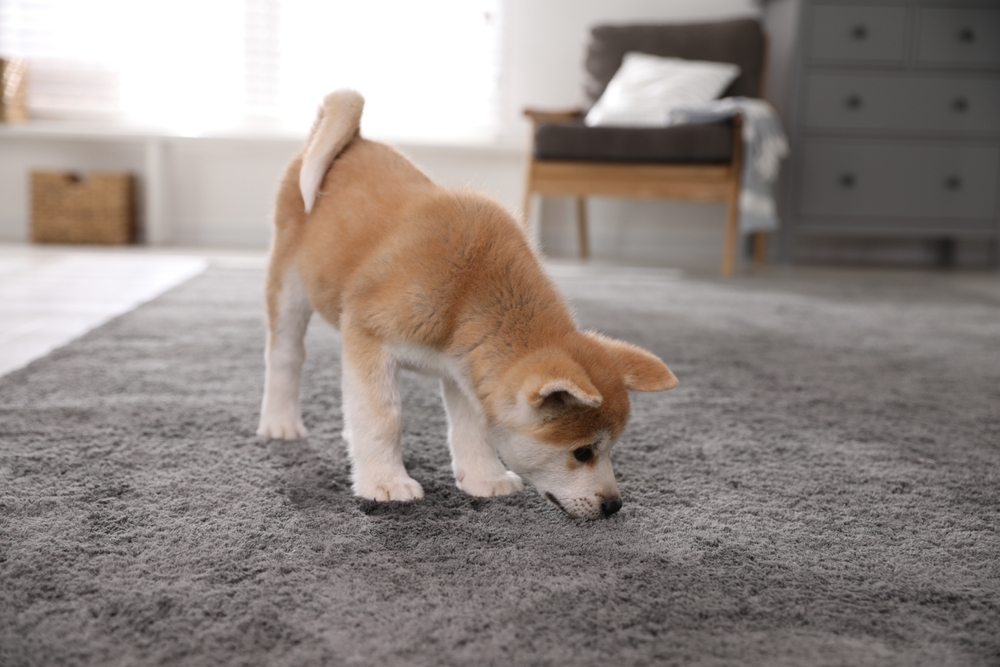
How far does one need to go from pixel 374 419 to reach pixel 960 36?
4.01m

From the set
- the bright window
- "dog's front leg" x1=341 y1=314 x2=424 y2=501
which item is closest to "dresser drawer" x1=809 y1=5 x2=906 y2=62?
the bright window

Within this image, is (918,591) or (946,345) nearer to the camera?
(918,591)

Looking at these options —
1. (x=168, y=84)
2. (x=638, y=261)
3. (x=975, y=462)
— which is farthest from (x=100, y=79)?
(x=975, y=462)

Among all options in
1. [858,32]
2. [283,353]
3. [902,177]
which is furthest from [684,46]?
[283,353]

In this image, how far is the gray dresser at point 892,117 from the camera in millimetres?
4105

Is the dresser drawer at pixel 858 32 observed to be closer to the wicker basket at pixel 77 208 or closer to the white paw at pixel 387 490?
the wicker basket at pixel 77 208

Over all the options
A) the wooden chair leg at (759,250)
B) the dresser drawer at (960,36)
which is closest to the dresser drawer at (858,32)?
the dresser drawer at (960,36)

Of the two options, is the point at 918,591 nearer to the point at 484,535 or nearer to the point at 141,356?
the point at 484,535

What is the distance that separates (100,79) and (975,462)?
4551 millimetres

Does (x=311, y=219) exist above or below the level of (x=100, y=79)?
below

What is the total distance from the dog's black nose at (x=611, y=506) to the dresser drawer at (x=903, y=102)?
11.7 feet

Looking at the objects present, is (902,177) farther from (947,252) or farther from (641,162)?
(641,162)

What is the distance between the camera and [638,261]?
4.41 metres

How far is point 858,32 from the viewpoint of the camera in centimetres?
411
